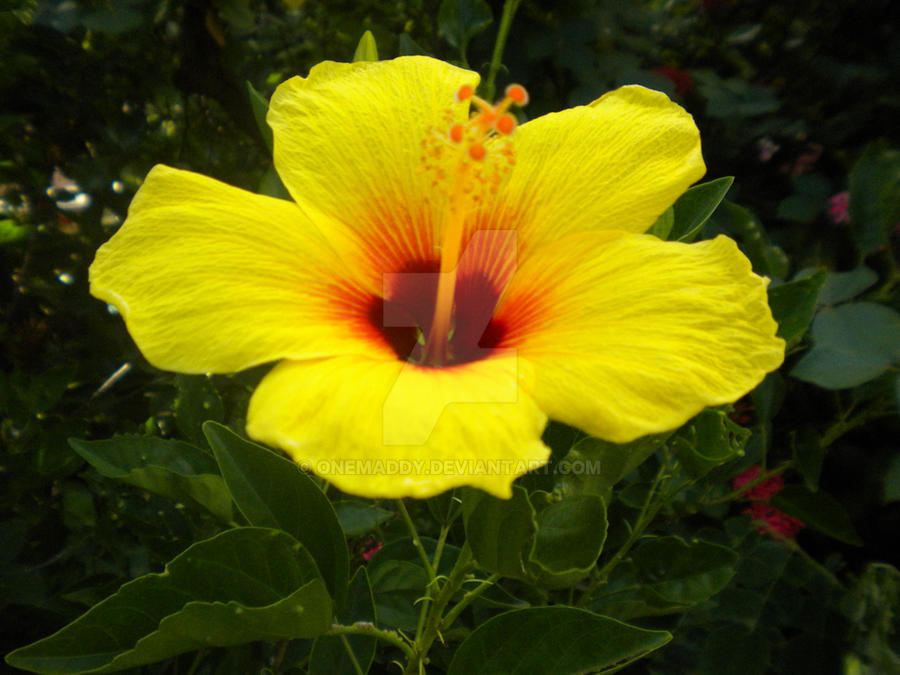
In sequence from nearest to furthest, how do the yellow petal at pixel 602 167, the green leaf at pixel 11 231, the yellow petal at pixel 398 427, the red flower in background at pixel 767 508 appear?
the yellow petal at pixel 398 427 → the yellow petal at pixel 602 167 → the red flower in background at pixel 767 508 → the green leaf at pixel 11 231

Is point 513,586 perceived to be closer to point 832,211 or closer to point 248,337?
point 248,337

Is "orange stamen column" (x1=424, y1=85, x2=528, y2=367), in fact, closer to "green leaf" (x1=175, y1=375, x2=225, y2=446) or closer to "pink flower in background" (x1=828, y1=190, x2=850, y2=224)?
"green leaf" (x1=175, y1=375, x2=225, y2=446)

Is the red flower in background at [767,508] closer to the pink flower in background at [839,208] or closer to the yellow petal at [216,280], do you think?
the pink flower in background at [839,208]

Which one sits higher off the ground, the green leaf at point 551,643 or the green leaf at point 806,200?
the green leaf at point 551,643

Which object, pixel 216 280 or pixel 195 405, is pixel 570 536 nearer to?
pixel 216 280

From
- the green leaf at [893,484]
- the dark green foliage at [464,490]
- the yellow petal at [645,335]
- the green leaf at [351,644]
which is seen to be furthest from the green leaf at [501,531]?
the green leaf at [893,484]
